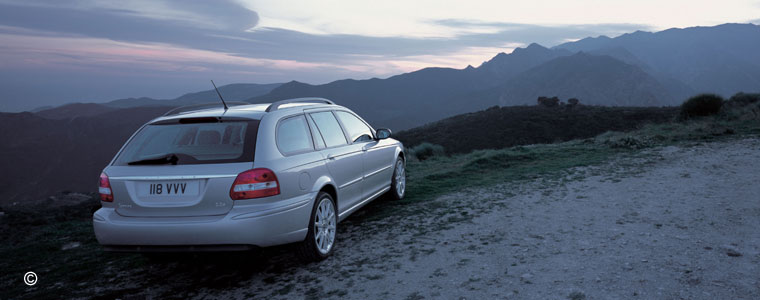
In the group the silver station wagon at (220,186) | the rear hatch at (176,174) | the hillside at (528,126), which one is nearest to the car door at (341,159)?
the silver station wagon at (220,186)

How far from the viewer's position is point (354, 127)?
19.5 feet

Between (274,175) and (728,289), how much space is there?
136 inches

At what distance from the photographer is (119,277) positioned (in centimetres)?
438

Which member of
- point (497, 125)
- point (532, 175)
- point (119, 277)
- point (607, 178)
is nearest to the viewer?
point (119, 277)

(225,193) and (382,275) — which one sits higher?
(225,193)

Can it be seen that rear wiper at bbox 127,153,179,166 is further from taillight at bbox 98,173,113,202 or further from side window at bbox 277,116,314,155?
side window at bbox 277,116,314,155

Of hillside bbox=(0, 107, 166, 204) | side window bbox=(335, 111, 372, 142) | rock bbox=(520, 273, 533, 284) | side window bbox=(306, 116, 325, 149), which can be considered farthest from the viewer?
hillside bbox=(0, 107, 166, 204)

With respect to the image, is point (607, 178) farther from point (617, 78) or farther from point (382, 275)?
point (617, 78)

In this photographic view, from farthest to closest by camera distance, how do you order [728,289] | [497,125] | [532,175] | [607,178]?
[497,125]
[532,175]
[607,178]
[728,289]

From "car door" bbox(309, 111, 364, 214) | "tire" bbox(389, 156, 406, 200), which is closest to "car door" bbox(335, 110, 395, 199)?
"car door" bbox(309, 111, 364, 214)

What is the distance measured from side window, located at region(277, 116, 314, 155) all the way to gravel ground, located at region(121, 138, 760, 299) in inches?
45.2

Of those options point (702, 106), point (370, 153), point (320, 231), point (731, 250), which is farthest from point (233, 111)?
point (702, 106)

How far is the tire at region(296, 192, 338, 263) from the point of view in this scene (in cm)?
425

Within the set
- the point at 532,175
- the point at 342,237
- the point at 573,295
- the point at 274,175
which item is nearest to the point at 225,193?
the point at 274,175
